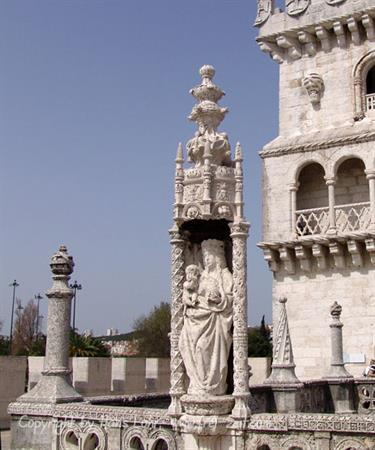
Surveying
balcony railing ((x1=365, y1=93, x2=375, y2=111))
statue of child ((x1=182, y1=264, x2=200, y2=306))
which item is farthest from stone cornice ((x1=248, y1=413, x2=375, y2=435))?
balcony railing ((x1=365, y1=93, x2=375, y2=111))

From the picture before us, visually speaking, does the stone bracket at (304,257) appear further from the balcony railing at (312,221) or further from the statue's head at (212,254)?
the statue's head at (212,254)

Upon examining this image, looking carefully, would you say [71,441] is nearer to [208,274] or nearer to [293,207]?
[208,274]

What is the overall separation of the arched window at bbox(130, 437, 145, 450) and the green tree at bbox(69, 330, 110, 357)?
1078 inches

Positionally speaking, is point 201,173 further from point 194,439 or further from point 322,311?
point 322,311

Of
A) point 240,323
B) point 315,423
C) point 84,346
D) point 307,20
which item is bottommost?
point 315,423

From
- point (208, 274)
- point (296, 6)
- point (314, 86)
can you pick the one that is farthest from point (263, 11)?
point (208, 274)

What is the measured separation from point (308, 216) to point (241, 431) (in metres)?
16.4

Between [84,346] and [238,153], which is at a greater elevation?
[238,153]

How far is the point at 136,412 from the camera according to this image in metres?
9.27

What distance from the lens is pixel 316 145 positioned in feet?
78.9

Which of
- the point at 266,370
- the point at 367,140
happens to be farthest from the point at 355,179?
the point at 266,370

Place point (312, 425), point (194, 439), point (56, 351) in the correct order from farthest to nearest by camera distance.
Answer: point (56, 351) < point (194, 439) < point (312, 425)

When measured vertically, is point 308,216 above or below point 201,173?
above

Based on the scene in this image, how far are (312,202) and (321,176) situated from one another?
3.27ft
